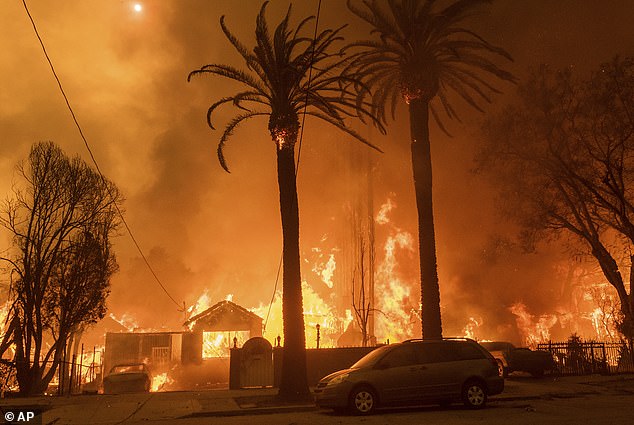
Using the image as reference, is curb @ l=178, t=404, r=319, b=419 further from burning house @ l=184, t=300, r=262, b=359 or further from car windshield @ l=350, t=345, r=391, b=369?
burning house @ l=184, t=300, r=262, b=359

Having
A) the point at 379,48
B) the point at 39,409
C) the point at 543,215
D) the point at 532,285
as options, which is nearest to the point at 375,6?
the point at 379,48

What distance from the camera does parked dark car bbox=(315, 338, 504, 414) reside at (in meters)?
12.2

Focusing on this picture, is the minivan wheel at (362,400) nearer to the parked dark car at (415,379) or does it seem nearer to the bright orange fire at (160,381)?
the parked dark car at (415,379)

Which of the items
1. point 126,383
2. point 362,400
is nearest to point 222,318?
point 126,383

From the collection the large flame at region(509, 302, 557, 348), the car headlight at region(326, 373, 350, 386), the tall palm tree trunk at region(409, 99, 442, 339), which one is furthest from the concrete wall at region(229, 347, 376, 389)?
the large flame at region(509, 302, 557, 348)

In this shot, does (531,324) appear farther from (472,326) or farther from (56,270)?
(56,270)

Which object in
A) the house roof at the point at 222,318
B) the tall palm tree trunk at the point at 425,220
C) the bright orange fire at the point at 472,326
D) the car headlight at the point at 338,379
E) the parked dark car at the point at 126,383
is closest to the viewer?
the car headlight at the point at 338,379

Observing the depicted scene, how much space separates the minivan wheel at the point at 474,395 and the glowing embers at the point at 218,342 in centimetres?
2673

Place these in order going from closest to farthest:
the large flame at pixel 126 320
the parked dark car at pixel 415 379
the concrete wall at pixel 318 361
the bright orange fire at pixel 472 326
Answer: the parked dark car at pixel 415 379, the concrete wall at pixel 318 361, the bright orange fire at pixel 472 326, the large flame at pixel 126 320

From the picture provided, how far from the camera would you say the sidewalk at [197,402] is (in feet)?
42.6

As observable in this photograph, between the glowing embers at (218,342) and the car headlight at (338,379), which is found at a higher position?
the glowing embers at (218,342)

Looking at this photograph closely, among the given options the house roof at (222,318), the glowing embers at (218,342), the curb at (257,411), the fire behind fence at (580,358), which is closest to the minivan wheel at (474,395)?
the curb at (257,411)

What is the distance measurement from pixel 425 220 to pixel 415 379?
827 cm

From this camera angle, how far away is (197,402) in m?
15.1
